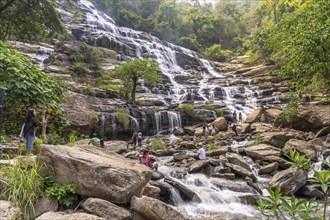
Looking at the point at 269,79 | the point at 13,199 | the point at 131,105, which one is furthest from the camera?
the point at 269,79

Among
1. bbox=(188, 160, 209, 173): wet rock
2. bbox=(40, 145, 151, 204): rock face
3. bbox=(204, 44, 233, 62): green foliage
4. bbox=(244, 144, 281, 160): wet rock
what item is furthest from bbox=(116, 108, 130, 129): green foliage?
bbox=(204, 44, 233, 62): green foliage

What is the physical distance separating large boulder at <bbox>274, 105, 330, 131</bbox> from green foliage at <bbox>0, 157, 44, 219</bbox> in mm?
15434

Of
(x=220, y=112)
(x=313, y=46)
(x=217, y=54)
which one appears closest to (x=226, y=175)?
(x=313, y=46)

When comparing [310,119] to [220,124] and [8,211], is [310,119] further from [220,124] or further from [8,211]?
[8,211]

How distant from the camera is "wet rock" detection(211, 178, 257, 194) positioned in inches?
348

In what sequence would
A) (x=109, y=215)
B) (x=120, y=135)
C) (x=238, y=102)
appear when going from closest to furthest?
(x=109, y=215) < (x=120, y=135) < (x=238, y=102)

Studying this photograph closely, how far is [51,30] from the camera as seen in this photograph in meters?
11.4

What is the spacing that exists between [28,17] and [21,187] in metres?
9.20

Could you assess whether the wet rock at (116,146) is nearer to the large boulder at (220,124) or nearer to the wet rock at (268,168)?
the wet rock at (268,168)

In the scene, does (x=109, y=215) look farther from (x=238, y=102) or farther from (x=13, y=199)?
(x=238, y=102)

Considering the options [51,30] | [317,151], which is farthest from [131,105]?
[317,151]

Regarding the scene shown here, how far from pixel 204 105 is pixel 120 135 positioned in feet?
28.1

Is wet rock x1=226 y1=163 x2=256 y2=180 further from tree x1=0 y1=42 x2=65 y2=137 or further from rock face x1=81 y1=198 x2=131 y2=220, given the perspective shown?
tree x1=0 y1=42 x2=65 y2=137

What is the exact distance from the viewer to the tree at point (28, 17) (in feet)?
34.8
